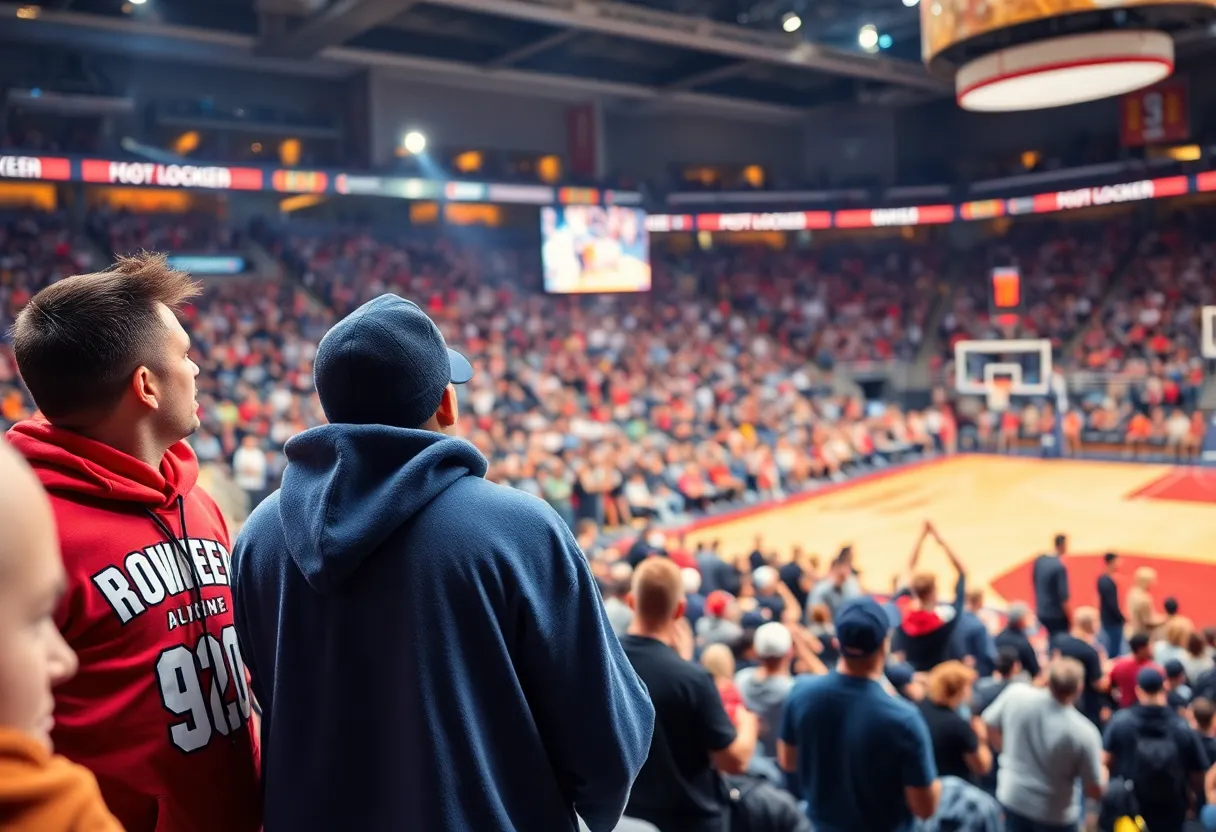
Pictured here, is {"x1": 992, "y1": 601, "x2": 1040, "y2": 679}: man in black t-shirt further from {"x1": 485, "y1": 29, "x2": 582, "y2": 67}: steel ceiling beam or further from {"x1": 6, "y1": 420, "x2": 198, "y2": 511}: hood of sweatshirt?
{"x1": 485, "y1": 29, "x2": 582, "y2": 67}: steel ceiling beam

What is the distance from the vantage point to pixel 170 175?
50.9ft

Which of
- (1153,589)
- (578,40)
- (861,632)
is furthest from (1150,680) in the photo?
(578,40)

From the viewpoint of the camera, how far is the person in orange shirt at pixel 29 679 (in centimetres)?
85

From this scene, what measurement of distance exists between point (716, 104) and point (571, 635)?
82.2 feet

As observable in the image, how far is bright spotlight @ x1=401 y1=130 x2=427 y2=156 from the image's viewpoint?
1956cm

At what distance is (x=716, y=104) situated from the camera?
82.3 feet

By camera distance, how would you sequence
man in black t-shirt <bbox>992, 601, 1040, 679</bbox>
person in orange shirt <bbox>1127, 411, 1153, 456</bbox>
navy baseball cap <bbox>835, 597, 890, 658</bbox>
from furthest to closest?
person in orange shirt <bbox>1127, 411, 1153, 456</bbox> → man in black t-shirt <bbox>992, 601, 1040, 679</bbox> → navy baseball cap <bbox>835, 597, 890, 658</bbox>

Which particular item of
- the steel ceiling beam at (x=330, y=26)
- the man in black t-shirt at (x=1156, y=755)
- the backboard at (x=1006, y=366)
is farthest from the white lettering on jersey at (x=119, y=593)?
the backboard at (x=1006, y=366)

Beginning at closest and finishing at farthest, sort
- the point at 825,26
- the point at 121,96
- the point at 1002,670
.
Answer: the point at 1002,670 < the point at 121,96 < the point at 825,26

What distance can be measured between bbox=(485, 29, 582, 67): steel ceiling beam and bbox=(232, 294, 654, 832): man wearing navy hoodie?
59.3ft

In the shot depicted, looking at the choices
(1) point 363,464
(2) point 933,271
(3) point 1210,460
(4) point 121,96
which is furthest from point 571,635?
(2) point 933,271

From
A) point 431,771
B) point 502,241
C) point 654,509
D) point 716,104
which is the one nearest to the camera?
point 431,771

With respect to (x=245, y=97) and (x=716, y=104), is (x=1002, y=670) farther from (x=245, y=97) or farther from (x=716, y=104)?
(x=716, y=104)

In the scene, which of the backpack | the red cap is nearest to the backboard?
the red cap
